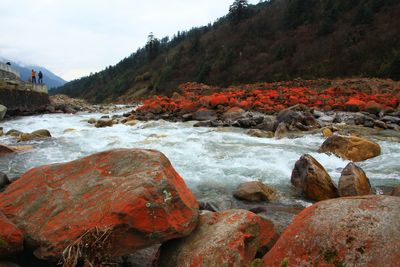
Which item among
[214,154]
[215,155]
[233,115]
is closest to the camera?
[215,155]

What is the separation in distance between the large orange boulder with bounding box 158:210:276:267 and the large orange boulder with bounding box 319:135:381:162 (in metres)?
6.38

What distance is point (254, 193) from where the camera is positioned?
263 inches

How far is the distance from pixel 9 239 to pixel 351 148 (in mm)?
8528

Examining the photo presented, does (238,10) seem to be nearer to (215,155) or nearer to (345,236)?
(215,155)

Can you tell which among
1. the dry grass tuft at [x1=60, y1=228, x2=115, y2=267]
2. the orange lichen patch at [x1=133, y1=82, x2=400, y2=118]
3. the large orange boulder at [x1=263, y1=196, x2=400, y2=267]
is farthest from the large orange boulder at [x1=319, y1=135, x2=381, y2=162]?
the orange lichen patch at [x1=133, y1=82, x2=400, y2=118]

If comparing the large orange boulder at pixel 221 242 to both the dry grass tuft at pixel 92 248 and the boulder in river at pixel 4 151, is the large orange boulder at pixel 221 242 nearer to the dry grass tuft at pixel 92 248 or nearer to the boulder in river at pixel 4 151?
the dry grass tuft at pixel 92 248

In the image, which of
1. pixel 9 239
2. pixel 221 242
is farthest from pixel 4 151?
pixel 221 242

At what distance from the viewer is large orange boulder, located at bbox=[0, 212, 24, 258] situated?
3.21 metres

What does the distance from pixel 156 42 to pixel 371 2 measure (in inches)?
2223

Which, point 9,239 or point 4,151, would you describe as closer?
point 9,239

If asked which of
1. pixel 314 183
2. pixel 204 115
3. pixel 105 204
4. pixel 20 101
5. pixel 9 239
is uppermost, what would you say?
pixel 20 101

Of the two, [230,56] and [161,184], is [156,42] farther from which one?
[161,184]

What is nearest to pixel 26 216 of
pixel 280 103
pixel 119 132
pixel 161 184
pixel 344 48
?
pixel 161 184

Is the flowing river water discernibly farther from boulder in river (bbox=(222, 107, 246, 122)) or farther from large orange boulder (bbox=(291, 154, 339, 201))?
boulder in river (bbox=(222, 107, 246, 122))
